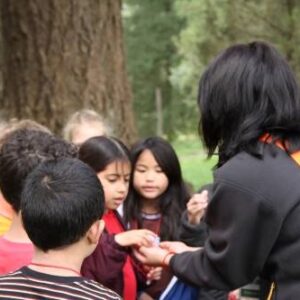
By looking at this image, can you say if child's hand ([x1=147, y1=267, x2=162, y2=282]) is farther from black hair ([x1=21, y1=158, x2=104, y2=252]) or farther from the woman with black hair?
black hair ([x1=21, y1=158, x2=104, y2=252])

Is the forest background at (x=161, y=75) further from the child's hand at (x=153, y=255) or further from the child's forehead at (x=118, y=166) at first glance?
the child's hand at (x=153, y=255)

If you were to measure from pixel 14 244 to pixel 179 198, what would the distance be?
1223mm

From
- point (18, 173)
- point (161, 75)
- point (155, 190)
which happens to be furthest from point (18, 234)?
point (161, 75)

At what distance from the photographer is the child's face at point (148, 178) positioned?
10.6 ft

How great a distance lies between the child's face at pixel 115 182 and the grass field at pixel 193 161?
9.67 meters

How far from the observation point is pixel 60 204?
1875 mm

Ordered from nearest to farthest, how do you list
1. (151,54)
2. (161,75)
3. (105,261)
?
1. (105,261)
2. (151,54)
3. (161,75)

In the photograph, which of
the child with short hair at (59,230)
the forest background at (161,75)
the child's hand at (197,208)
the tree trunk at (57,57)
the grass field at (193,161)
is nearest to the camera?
the child with short hair at (59,230)

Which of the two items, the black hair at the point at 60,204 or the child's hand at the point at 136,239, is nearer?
the black hair at the point at 60,204

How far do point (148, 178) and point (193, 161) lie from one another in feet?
60.0

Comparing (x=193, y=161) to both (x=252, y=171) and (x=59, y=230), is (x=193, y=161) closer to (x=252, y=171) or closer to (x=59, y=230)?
(x=252, y=171)

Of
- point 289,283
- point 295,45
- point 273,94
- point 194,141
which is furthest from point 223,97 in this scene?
point 194,141

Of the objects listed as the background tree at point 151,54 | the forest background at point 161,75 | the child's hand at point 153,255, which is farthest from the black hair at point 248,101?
the background tree at point 151,54

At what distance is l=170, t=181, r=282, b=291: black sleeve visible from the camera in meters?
2.02
